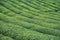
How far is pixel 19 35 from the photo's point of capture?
12531 mm

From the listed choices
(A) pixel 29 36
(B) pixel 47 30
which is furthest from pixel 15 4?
(A) pixel 29 36

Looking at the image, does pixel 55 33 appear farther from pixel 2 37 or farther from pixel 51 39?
pixel 2 37

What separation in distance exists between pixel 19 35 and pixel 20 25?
9.15 ft

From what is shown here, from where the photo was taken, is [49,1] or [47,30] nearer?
[47,30]

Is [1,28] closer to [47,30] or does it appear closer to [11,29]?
[11,29]

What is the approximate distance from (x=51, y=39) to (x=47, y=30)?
2174 millimetres

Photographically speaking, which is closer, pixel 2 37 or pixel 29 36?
pixel 2 37

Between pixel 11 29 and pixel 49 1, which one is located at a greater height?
pixel 49 1

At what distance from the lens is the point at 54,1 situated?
33.2 meters

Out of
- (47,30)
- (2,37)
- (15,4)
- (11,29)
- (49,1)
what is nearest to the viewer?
(2,37)

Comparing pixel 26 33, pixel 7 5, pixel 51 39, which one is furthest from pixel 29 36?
pixel 7 5

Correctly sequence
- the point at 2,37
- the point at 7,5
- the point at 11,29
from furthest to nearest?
the point at 7,5, the point at 11,29, the point at 2,37

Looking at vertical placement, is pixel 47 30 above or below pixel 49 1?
below

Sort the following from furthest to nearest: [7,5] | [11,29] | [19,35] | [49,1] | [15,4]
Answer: [49,1] → [15,4] → [7,5] → [11,29] → [19,35]
